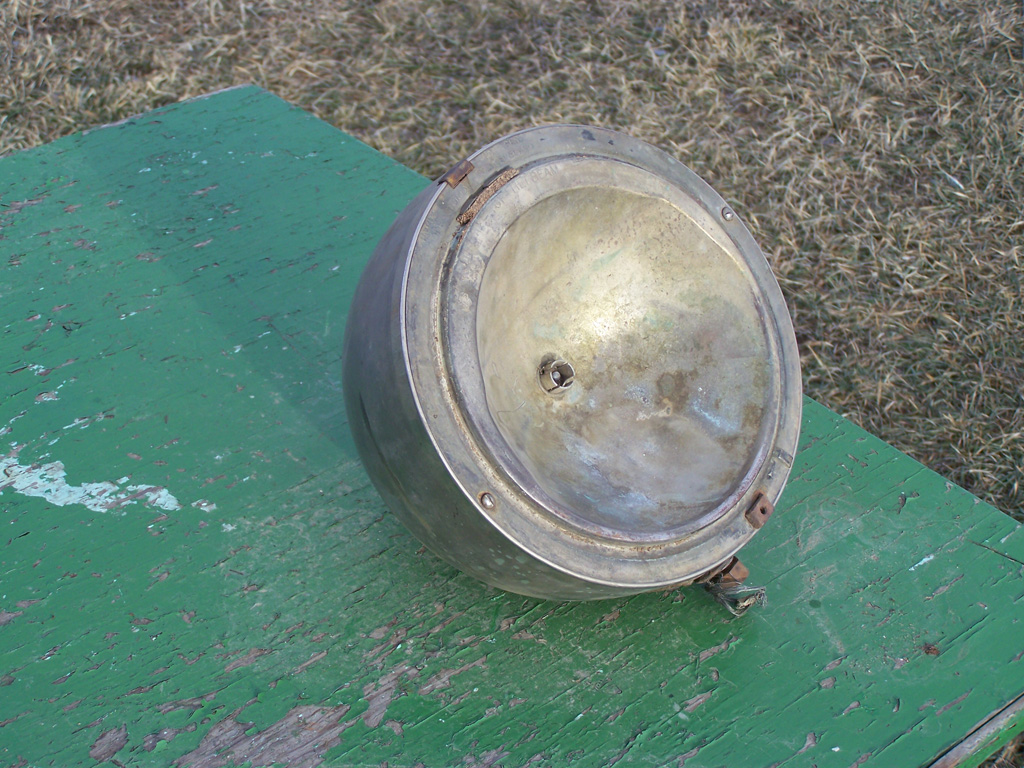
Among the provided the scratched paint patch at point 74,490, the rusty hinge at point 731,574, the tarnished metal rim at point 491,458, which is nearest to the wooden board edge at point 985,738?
the rusty hinge at point 731,574

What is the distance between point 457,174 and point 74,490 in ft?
3.12

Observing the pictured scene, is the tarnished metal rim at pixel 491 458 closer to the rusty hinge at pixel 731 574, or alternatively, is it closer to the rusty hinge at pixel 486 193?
the rusty hinge at pixel 486 193

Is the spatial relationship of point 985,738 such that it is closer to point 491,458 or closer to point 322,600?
point 491,458

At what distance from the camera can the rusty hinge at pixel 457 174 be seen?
1.38m

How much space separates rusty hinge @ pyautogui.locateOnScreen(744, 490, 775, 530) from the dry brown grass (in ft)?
4.50

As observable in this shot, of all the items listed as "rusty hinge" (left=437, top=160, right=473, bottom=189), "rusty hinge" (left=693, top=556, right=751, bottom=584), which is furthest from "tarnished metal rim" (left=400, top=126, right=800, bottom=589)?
"rusty hinge" (left=693, top=556, right=751, bottom=584)

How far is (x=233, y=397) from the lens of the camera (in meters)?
1.90

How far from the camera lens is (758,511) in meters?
1.47

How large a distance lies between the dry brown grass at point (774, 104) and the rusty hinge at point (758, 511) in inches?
54.0

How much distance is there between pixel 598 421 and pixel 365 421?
0.43 metres

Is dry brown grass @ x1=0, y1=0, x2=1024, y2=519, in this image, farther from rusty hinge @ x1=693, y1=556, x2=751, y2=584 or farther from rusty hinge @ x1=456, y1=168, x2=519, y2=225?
rusty hinge @ x1=456, y1=168, x2=519, y2=225

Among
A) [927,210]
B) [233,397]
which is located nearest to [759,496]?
[233,397]

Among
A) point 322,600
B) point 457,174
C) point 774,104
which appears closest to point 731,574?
point 322,600

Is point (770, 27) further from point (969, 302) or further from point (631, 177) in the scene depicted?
point (631, 177)
